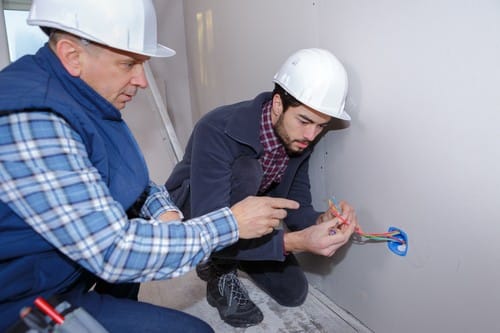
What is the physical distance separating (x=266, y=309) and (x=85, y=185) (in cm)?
107

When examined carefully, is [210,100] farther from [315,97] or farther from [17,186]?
[17,186]

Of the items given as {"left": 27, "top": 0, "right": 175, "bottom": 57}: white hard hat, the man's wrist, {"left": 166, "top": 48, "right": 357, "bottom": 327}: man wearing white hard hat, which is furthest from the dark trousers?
{"left": 27, "top": 0, "right": 175, "bottom": 57}: white hard hat

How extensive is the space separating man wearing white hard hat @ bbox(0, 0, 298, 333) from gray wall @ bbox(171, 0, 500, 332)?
0.39 m

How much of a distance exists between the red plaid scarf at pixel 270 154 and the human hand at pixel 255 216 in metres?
0.44

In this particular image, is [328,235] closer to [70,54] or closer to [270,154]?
[270,154]

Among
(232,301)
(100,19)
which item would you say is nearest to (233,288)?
(232,301)

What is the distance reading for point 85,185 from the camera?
2.36 ft

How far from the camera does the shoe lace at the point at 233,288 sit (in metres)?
1.55

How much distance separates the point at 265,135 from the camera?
140 centimetres

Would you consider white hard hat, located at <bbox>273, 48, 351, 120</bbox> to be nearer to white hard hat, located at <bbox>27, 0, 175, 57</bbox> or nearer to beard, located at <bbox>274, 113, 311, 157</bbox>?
beard, located at <bbox>274, 113, 311, 157</bbox>

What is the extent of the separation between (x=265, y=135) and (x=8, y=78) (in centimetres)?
83

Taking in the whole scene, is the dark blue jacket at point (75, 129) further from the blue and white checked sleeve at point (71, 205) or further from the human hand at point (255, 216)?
the human hand at point (255, 216)

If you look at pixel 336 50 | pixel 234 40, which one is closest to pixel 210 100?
pixel 234 40

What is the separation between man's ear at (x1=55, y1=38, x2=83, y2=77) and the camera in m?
0.82
